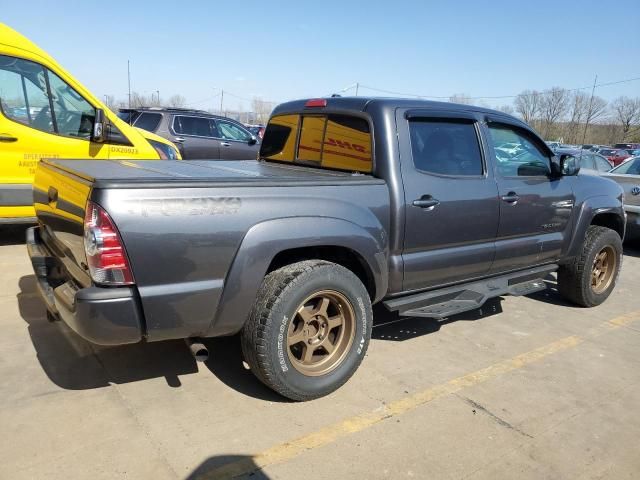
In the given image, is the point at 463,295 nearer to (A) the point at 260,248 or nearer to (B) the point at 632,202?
(A) the point at 260,248

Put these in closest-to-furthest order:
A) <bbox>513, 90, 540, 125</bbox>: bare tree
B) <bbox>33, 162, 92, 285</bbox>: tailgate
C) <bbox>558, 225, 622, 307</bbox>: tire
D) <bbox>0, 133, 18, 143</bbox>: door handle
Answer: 1. <bbox>33, 162, 92, 285</bbox>: tailgate
2. <bbox>558, 225, 622, 307</bbox>: tire
3. <bbox>0, 133, 18, 143</bbox>: door handle
4. <bbox>513, 90, 540, 125</bbox>: bare tree

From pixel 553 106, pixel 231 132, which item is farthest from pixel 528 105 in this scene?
pixel 231 132

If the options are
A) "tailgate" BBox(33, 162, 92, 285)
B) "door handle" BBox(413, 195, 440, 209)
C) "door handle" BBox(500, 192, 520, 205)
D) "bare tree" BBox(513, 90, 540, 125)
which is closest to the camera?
"tailgate" BBox(33, 162, 92, 285)

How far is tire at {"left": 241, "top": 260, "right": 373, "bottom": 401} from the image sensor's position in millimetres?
2957

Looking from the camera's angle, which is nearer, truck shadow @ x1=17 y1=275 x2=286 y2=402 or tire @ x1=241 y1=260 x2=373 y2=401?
tire @ x1=241 y1=260 x2=373 y2=401

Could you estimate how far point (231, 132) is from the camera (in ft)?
40.5

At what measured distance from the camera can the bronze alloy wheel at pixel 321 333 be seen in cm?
321

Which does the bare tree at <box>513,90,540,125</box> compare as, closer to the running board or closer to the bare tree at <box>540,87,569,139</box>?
the bare tree at <box>540,87,569,139</box>

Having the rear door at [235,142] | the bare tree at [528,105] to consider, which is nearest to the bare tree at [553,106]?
the bare tree at [528,105]

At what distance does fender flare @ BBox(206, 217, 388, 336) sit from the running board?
83 centimetres

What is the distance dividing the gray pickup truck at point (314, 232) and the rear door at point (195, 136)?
22.8 feet

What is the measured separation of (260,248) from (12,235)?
5354mm

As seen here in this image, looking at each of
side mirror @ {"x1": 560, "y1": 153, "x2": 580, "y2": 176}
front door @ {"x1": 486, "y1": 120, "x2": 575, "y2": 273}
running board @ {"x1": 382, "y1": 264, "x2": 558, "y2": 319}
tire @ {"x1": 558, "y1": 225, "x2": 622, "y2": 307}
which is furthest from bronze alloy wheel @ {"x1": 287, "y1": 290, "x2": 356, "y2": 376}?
tire @ {"x1": 558, "y1": 225, "x2": 622, "y2": 307}

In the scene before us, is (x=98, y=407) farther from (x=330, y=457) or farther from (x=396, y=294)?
(x=396, y=294)
